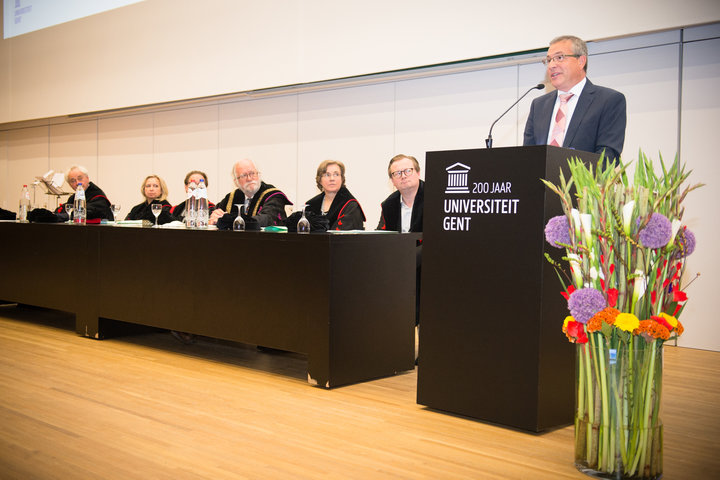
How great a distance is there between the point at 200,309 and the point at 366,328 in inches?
42.9

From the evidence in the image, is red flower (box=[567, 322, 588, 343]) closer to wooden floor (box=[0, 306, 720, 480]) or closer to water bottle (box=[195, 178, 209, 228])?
wooden floor (box=[0, 306, 720, 480])

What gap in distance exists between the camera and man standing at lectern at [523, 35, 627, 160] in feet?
9.70

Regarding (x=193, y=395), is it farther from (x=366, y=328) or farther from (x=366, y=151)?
(x=366, y=151)

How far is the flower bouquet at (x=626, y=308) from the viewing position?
196cm

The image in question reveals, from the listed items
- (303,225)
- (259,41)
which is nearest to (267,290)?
(303,225)

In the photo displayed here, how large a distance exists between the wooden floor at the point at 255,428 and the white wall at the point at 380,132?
1.57 metres

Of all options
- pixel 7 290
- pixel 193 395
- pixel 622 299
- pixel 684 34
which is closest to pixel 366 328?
pixel 193 395

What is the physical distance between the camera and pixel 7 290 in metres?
5.28

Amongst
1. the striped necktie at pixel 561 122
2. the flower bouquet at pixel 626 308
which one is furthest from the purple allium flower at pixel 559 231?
the striped necktie at pixel 561 122

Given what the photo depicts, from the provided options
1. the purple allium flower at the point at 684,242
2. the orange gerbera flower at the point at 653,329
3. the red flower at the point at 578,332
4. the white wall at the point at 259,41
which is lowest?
the red flower at the point at 578,332

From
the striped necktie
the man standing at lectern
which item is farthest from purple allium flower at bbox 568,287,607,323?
the striped necktie

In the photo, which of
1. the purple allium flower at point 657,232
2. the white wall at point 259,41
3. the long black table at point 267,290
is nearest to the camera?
the purple allium flower at point 657,232

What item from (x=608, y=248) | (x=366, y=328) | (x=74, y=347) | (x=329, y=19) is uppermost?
(x=329, y=19)

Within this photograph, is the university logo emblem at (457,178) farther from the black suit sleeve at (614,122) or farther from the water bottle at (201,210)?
the water bottle at (201,210)
